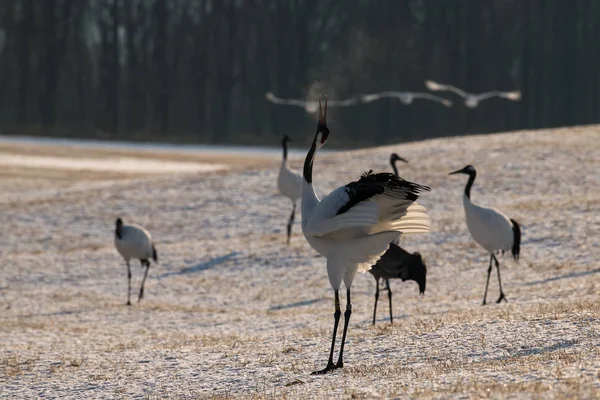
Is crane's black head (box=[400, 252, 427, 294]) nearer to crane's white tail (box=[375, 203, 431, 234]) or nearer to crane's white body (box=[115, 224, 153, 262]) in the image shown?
crane's white tail (box=[375, 203, 431, 234])

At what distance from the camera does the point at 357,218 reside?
9.82m

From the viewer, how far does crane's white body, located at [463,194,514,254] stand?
651 inches

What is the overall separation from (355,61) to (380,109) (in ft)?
11.8

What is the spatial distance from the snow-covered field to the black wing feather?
5.40 ft

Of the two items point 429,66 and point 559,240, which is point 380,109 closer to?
point 429,66

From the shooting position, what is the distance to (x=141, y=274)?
74.0 feet

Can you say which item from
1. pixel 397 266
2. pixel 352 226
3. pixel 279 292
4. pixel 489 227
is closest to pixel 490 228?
pixel 489 227

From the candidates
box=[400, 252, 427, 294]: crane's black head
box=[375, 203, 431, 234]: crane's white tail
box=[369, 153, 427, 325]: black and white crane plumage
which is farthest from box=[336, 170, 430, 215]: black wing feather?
box=[400, 252, 427, 294]: crane's black head

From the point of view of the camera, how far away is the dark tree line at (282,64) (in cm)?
6656

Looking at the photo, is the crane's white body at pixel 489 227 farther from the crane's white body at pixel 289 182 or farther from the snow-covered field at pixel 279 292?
the crane's white body at pixel 289 182

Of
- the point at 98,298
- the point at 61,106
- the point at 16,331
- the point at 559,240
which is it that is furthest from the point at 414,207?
the point at 61,106

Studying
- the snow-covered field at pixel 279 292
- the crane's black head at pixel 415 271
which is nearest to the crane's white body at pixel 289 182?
the snow-covered field at pixel 279 292

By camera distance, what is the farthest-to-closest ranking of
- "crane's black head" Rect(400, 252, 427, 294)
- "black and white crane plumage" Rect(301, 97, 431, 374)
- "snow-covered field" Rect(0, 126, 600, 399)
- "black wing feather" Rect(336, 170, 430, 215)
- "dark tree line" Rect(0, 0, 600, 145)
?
"dark tree line" Rect(0, 0, 600, 145)
"crane's black head" Rect(400, 252, 427, 294)
"snow-covered field" Rect(0, 126, 600, 399)
"black and white crane plumage" Rect(301, 97, 431, 374)
"black wing feather" Rect(336, 170, 430, 215)

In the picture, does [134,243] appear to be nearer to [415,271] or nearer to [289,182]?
[289,182]
